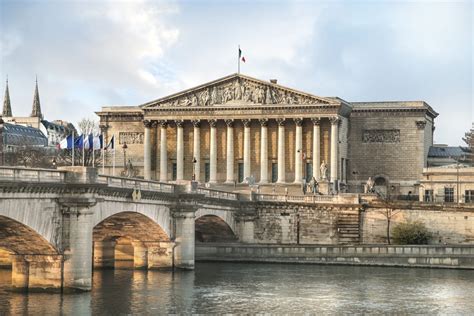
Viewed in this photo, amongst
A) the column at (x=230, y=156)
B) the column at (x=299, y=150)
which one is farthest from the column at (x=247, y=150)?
the column at (x=299, y=150)

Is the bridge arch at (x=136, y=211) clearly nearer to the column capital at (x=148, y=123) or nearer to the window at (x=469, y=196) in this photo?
the window at (x=469, y=196)

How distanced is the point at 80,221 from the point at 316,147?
6604 centimetres

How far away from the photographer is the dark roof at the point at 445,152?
427ft

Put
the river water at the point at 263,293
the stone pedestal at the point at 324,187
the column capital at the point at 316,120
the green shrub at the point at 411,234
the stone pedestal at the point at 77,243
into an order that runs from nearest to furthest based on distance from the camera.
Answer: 1. the river water at the point at 263,293
2. the stone pedestal at the point at 77,243
3. the green shrub at the point at 411,234
4. the stone pedestal at the point at 324,187
5. the column capital at the point at 316,120

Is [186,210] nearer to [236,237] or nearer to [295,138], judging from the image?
[236,237]

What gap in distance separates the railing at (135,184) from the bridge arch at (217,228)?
497 inches

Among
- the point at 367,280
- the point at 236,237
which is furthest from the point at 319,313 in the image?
the point at 236,237

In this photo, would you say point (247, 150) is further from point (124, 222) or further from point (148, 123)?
point (124, 222)

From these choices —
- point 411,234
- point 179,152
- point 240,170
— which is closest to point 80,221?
point 411,234

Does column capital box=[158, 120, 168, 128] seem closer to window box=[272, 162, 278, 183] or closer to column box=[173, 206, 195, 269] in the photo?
window box=[272, 162, 278, 183]

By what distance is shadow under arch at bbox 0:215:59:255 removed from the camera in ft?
177

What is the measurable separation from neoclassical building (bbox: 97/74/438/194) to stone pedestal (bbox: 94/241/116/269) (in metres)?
44.2

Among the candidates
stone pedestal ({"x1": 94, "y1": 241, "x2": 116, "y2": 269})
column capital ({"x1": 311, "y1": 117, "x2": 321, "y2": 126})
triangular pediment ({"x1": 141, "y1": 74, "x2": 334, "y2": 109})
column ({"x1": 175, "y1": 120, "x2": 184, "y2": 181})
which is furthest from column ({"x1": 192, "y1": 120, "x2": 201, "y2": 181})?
stone pedestal ({"x1": 94, "y1": 241, "x2": 116, "y2": 269})

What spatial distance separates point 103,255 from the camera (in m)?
79.5
